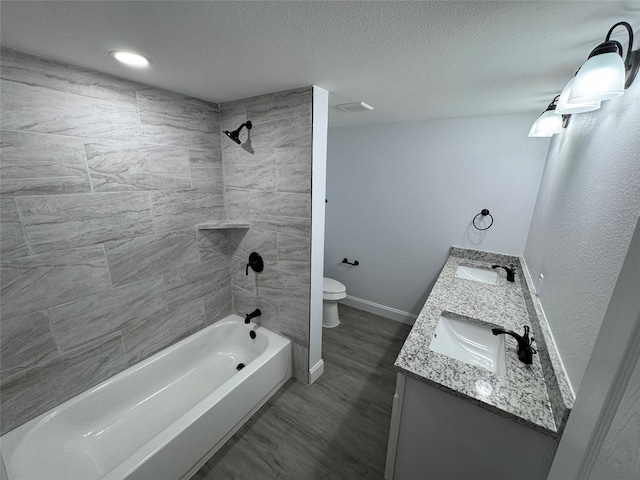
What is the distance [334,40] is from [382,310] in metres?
2.80

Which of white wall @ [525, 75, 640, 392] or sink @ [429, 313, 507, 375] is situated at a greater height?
white wall @ [525, 75, 640, 392]

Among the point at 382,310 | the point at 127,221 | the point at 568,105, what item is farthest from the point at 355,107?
the point at 382,310

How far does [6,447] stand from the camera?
1.24 m

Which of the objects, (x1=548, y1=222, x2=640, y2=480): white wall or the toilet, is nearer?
(x1=548, y1=222, x2=640, y2=480): white wall

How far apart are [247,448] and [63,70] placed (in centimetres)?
241

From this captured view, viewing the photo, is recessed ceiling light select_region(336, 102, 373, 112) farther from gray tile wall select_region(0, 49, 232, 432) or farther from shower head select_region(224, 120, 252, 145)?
gray tile wall select_region(0, 49, 232, 432)

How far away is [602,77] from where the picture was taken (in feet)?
2.59

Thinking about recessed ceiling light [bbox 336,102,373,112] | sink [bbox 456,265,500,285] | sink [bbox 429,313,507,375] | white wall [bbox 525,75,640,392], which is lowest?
sink [bbox 429,313,507,375]

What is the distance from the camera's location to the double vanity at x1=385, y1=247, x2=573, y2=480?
0.95 metres

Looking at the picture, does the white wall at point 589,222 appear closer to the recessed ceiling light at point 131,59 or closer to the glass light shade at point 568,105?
the glass light shade at point 568,105

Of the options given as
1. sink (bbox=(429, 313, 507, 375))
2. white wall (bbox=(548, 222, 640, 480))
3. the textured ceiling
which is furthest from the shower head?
white wall (bbox=(548, 222, 640, 480))

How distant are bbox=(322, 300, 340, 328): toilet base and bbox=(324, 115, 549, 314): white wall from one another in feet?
1.69

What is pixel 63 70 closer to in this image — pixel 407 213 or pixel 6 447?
pixel 6 447

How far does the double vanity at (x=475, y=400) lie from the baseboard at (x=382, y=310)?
1.44m
